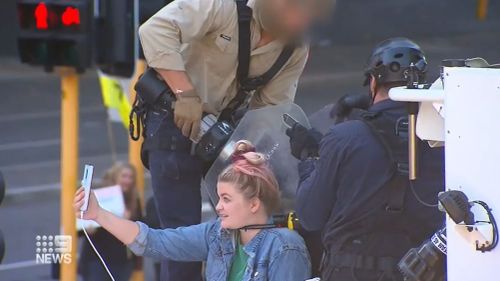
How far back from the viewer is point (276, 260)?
451cm

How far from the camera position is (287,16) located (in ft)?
16.9

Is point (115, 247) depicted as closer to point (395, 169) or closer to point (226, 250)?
point (226, 250)

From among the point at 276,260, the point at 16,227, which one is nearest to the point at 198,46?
the point at 276,260

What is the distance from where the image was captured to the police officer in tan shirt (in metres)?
5.16

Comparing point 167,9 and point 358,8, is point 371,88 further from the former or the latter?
point 358,8

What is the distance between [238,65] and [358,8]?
17.0 metres

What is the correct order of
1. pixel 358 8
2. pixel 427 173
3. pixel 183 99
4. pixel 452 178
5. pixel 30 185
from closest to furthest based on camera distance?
pixel 452 178, pixel 427 173, pixel 183 99, pixel 30 185, pixel 358 8

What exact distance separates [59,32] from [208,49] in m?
2.59

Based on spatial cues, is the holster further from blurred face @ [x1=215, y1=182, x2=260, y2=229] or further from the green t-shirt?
the green t-shirt

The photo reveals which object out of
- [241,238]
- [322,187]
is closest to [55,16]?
[241,238]

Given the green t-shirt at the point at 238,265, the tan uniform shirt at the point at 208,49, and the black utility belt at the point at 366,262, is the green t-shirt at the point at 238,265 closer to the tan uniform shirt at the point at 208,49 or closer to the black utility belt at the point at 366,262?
the black utility belt at the point at 366,262

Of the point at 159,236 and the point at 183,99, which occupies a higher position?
the point at 183,99

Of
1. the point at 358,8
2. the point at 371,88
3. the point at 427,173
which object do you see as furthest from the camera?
the point at 358,8

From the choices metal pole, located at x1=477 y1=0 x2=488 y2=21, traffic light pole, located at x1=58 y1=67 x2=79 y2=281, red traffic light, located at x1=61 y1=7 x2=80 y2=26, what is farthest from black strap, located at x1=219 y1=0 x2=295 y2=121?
metal pole, located at x1=477 y1=0 x2=488 y2=21
